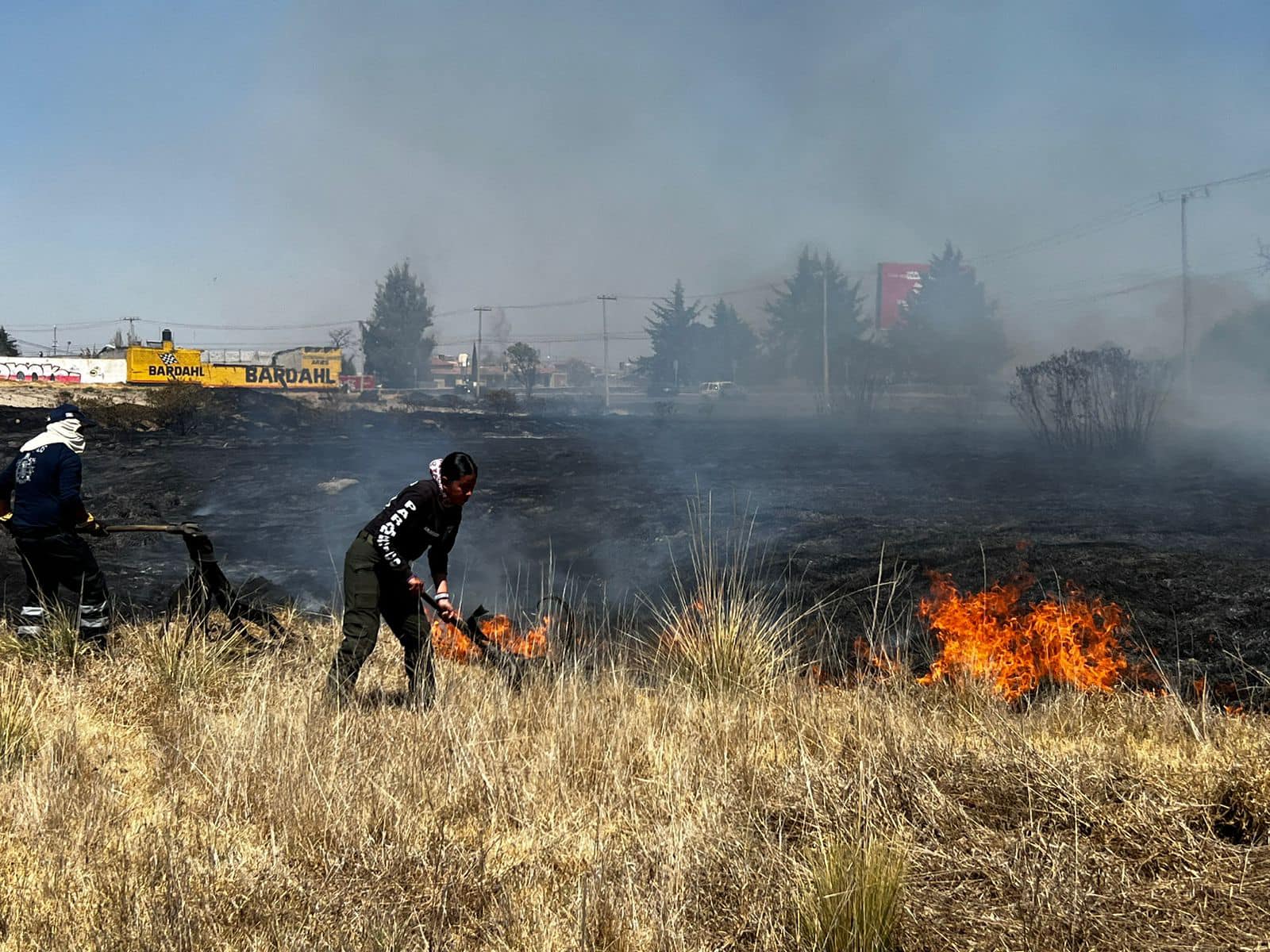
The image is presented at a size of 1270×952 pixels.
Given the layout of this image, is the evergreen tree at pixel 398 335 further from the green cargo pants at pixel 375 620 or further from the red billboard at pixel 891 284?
the green cargo pants at pixel 375 620

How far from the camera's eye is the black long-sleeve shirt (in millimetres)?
5953

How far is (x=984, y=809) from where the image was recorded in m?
4.00

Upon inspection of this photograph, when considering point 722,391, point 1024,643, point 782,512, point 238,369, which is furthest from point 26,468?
point 722,391

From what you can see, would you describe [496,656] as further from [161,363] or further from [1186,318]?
[161,363]

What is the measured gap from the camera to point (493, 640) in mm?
6812

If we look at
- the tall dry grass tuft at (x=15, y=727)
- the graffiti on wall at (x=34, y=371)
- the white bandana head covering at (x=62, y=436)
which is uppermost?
the graffiti on wall at (x=34, y=371)

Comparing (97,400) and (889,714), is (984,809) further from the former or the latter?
(97,400)

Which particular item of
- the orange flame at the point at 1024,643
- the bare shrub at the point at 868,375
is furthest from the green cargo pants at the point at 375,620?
the bare shrub at the point at 868,375

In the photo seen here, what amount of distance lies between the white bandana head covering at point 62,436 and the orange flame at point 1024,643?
19.8 feet

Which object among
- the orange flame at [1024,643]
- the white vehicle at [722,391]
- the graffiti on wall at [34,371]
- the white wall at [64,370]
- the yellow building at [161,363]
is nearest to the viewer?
the orange flame at [1024,643]

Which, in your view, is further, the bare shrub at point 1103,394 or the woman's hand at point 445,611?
the bare shrub at point 1103,394

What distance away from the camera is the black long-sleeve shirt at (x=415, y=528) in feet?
19.5

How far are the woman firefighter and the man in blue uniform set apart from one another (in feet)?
7.17

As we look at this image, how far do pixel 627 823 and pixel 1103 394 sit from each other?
22603mm
